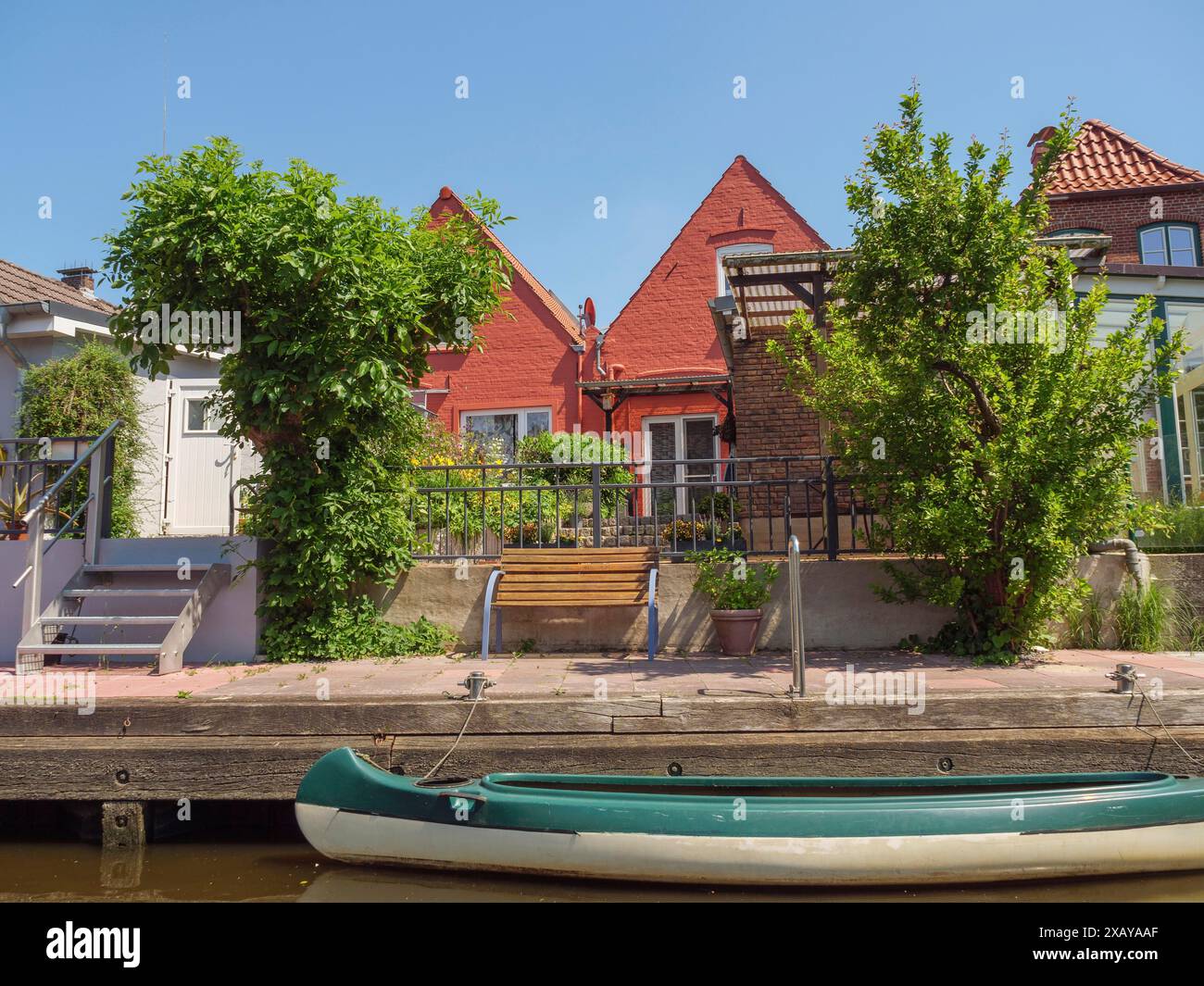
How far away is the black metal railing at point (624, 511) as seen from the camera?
7.74m

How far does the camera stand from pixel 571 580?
741 centimetres

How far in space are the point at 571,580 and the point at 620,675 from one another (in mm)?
1463

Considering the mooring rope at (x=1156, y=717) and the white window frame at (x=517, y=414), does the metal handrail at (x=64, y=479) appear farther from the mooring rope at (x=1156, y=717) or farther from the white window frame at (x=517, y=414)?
the white window frame at (x=517, y=414)

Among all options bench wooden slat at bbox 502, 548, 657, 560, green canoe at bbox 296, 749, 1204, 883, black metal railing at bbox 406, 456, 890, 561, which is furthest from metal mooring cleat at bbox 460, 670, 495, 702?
bench wooden slat at bbox 502, 548, 657, 560

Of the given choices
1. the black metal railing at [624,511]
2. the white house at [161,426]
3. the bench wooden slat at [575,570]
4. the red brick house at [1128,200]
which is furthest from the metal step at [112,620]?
the red brick house at [1128,200]

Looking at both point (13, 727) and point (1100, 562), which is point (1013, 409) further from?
point (13, 727)

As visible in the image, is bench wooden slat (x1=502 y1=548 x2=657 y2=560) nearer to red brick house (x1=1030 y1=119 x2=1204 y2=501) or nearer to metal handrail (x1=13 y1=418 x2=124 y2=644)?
metal handrail (x1=13 y1=418 x2=124 y2=644)

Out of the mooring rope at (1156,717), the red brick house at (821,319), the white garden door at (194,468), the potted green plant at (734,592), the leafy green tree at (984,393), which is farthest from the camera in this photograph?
the white garden door at (194,468)

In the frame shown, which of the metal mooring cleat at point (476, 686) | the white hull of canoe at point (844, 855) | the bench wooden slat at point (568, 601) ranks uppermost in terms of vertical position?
the bench wooden slat at point (568, 601)

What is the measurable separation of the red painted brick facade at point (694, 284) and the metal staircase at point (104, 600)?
10108mm

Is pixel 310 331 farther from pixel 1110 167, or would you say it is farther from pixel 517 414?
pixel 1110 167
